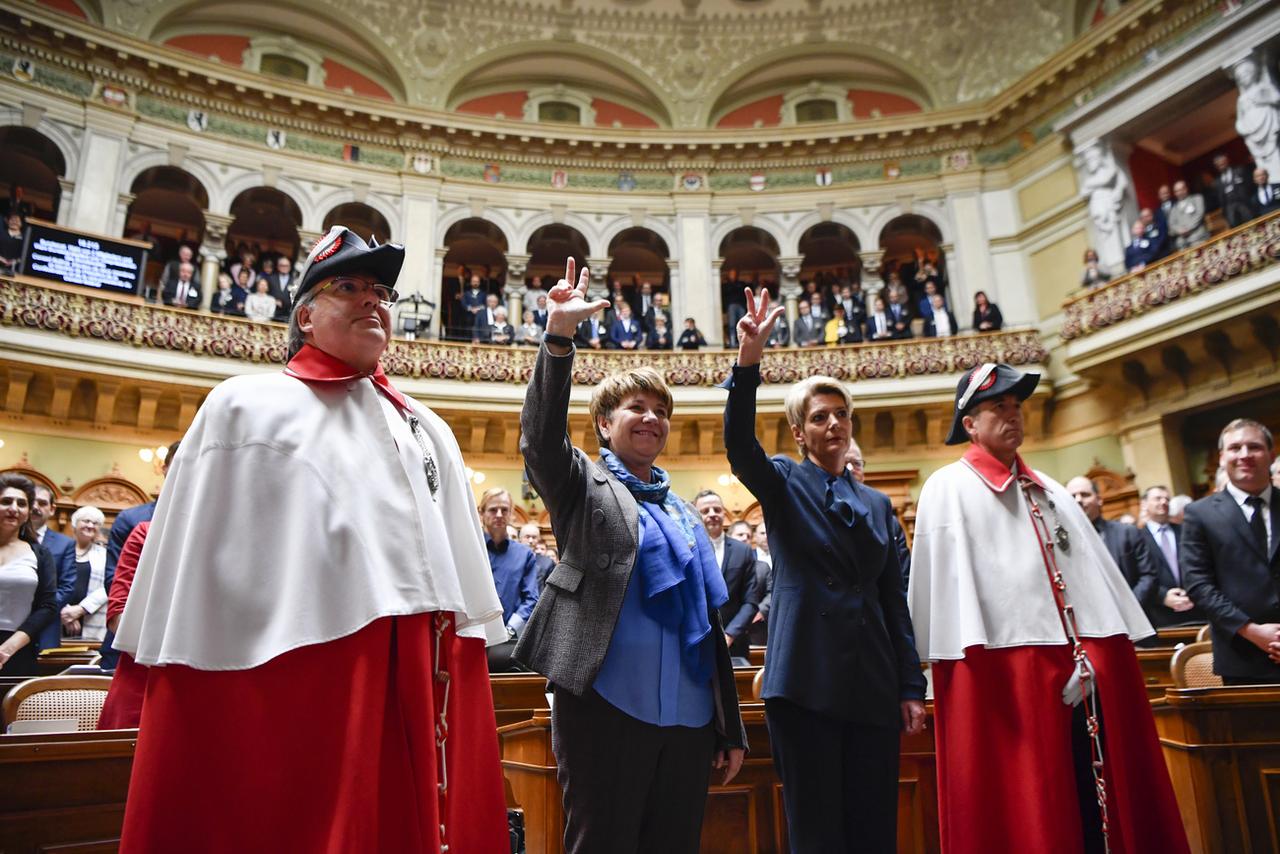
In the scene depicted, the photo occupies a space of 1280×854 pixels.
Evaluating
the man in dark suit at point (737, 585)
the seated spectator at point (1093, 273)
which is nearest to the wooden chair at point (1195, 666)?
the man in dark suit at point (737, 585)

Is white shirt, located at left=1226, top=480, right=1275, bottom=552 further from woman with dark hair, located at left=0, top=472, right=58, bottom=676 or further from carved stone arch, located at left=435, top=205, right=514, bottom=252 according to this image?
carved stone arch, located at left=435, top=205, right=514, bottom=252

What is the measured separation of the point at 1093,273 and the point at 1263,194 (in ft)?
7.24

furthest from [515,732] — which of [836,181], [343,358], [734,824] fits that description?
[836,181]

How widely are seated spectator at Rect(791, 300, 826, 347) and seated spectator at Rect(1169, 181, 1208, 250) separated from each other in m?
5.13

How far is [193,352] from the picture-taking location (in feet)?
37.6

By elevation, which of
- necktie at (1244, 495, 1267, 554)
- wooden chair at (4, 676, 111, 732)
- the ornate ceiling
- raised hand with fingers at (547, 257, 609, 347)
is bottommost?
wooden chair at (4, 676, 111, 732)

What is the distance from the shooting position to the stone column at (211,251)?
1298 cm

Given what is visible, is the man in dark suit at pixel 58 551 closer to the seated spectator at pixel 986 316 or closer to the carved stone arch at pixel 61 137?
the carved stone arch at pixel 61 137

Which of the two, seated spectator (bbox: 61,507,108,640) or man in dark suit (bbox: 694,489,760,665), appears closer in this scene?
man in dark suit (bbox: 694,489,760,665)

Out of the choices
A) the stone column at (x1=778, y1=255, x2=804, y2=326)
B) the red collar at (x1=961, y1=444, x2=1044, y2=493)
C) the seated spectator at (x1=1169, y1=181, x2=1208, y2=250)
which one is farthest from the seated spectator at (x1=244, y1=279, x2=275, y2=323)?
the seated spectator at (x1=1169, y1=181, x2=1208, y2=250)

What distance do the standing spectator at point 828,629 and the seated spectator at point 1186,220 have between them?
11279mm

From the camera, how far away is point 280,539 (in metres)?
1.47

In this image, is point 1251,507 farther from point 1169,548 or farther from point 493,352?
point 493,352

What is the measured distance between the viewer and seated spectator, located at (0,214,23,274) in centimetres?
1080
